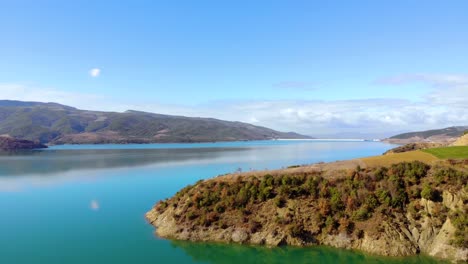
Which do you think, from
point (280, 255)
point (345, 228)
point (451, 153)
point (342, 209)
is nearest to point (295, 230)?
point (280, 255)

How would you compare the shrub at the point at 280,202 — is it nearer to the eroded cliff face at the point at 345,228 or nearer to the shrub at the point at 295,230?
the eroded cliff face at the point at 345,228

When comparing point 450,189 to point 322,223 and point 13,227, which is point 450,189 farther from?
point 13,227

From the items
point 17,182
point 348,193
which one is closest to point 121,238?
point 348,193

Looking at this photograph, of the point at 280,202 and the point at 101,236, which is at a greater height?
the point at 280,202

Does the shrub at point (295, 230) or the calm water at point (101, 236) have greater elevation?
the shrub at point (295, 230)

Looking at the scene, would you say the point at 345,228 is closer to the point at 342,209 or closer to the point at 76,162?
the point at 342,209

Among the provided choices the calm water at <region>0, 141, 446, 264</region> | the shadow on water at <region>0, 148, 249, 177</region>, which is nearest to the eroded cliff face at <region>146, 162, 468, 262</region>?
the calm water at <region>0, 141, 446, 264</region>

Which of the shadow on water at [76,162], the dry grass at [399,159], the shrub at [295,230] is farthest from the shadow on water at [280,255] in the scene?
the shadow on water at [76,162]

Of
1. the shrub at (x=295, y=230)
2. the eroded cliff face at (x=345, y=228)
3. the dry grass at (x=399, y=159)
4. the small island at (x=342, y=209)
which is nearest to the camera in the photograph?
the eroded cliff face at (x=345, y=228)
